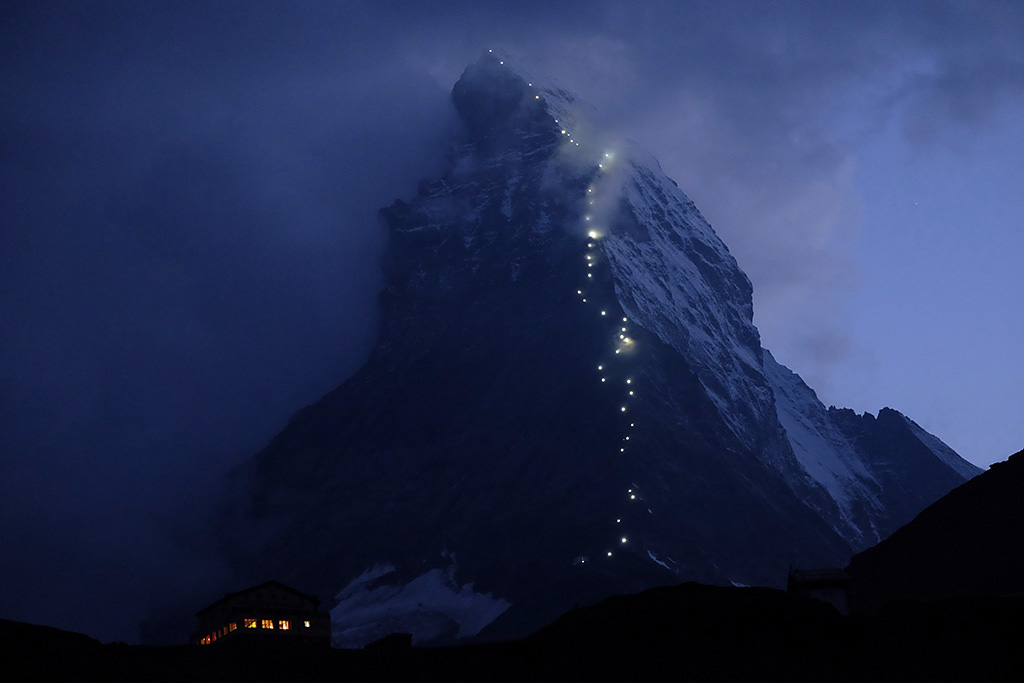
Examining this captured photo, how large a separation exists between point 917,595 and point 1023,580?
38.4ft

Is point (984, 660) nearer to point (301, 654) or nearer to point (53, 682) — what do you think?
point (301, 654)

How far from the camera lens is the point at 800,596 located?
8244 centimetres

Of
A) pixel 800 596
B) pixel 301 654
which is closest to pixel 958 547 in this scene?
pixel 800 596

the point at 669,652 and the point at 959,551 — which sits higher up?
the point at 959,551

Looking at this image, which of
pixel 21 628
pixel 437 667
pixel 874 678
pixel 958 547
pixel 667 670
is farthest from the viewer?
pixel 958 547

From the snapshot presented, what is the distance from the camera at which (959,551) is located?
89875mm

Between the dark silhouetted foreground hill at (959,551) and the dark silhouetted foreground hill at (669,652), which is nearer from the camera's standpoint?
the dark silhouetted foreground hill at (669,652)

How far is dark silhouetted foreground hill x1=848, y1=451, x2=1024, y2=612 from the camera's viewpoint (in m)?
84.1

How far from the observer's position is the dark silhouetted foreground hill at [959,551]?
3310 inches

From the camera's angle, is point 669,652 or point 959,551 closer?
point 669,652

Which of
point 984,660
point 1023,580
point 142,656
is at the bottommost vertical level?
point 984,660

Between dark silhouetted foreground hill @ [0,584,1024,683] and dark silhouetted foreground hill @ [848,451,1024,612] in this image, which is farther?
dark silhouetted foreground hill @ [848,451,1024,612]

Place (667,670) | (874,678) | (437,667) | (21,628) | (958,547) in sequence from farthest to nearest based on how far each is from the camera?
(958,547), (21,628), (437,667), (667,670), (874,678)

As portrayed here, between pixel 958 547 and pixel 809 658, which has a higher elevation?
pixel 958 547
